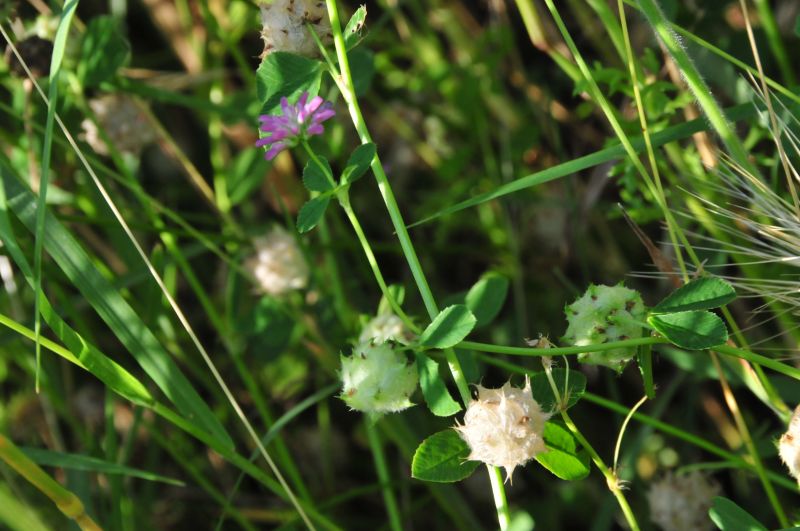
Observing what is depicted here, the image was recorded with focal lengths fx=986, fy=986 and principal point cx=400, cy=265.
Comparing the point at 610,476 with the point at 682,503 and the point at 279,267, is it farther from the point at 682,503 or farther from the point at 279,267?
the point at 279,267

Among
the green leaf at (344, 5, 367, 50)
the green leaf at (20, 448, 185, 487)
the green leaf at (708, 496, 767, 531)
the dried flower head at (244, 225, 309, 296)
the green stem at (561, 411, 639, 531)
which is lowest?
the green leaf at (708, 496, 767, 531)

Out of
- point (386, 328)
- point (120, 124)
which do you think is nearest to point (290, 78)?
point (386, 328)

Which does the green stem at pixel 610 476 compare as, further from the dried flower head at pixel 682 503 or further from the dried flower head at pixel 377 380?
the dried flower head at pixel 682 503

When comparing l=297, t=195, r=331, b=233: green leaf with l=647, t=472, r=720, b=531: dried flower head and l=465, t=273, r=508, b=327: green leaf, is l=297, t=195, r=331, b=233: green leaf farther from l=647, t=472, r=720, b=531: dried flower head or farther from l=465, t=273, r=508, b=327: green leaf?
l=647, t=472, r=720, b=531: dried flower head

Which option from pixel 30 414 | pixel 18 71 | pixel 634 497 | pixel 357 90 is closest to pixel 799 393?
pixel 634 497

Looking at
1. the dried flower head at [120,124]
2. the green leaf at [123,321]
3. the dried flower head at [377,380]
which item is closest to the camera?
the dried flower head at [377,380]

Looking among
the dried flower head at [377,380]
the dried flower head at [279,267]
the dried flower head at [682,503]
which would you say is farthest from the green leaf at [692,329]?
the dried flower head at [279,267]

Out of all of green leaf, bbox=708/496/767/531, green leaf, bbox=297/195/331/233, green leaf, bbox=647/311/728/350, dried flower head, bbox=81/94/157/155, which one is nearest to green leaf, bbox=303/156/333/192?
green leaf, bbox=297/195/331/233
